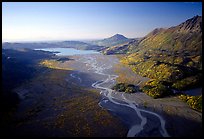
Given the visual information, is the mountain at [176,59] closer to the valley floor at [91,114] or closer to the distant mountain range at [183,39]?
the distant mountain range at [183,39]

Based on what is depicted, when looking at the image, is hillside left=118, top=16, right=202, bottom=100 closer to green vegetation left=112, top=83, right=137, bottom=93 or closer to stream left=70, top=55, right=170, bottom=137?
green vegetation left=112, top=83, right=137, bottom=93

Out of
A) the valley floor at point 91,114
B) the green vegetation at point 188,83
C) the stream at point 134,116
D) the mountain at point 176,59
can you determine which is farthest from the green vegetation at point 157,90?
the stream at point 134,116

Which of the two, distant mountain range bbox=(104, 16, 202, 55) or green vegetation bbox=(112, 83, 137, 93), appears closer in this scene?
green vegetation bbox=(112, 83, 137, 93)

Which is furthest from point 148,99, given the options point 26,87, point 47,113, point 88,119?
point 26,87

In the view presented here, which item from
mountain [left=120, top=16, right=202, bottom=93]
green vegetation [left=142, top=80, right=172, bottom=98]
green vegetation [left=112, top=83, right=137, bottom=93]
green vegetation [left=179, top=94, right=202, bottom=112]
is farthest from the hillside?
green vegetation [left=179, top=94, right=202, bottom=112]

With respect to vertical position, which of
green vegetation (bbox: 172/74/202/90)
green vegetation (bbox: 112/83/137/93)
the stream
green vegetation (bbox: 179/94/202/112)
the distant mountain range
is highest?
the distant mountain range

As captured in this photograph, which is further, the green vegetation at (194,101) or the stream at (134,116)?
the green vegetation at (194,101)

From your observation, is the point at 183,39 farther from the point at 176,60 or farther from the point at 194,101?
the point at 194,101

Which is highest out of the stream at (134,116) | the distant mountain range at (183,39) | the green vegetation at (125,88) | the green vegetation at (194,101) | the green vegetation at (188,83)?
the distant mountain range at (183,39)
